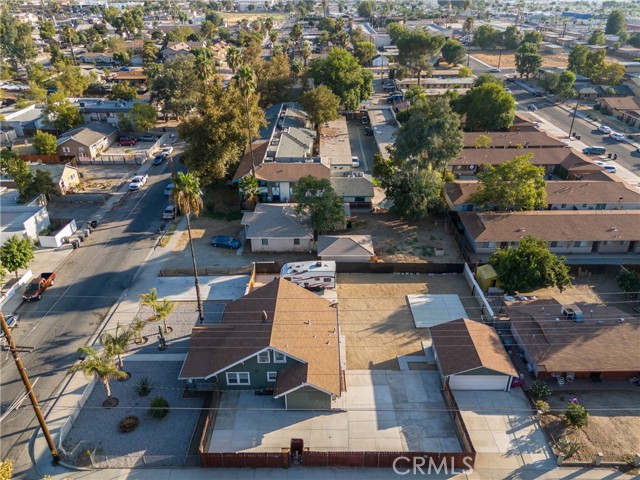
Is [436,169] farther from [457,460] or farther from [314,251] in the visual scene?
[457,460]

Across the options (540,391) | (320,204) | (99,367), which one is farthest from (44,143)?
(540,391)

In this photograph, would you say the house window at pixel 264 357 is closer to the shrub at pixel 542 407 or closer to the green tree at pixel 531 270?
the shrub at pixel 542 407

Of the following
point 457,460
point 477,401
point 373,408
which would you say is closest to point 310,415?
point 373,408

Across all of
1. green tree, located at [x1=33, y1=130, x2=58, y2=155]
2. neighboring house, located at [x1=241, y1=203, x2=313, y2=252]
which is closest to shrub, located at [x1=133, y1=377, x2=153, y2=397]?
neighboring house, located at [x1=241, y1=203, x2=313, y2=252]

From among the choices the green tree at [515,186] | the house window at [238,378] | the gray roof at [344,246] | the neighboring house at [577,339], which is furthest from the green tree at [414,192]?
the house window at [238,378]

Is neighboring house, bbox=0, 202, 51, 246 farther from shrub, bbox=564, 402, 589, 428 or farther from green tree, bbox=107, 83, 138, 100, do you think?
shrub, bbox=564, 402, 589, 428
